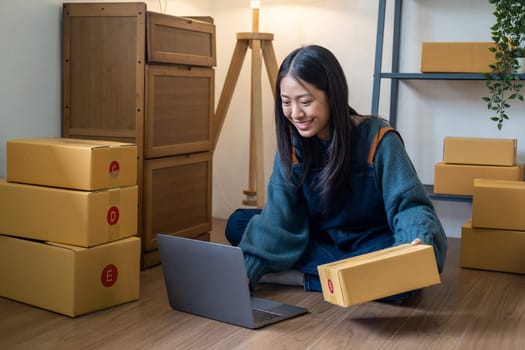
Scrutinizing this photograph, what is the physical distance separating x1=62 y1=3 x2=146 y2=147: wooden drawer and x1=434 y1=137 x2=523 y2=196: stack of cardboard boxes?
122 centimetres

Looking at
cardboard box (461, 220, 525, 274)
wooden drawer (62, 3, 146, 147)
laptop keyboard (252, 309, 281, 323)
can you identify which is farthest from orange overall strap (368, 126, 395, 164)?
wooden drawer (62, 3, 146, 147)

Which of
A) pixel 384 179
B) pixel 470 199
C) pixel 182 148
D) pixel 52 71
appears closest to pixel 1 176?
pixel 52 71

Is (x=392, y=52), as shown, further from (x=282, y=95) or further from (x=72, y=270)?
(x=72, y=270)

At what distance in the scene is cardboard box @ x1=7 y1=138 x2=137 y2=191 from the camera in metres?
2.05

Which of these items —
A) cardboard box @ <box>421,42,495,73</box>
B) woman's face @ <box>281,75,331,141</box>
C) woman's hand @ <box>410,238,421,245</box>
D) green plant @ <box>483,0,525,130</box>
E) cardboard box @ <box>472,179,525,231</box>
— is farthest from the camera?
cardboard box @ <box>421,42,495,73</box>

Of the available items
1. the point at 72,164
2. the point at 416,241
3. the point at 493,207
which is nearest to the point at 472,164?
the point at 493,207

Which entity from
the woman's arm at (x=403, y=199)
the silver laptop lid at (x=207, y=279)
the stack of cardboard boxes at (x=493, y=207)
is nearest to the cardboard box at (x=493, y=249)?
the stack of cardboard boxes at (x=493, y=207)

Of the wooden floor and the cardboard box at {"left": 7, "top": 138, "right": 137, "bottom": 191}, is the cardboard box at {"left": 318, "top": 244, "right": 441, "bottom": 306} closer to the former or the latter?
the wooden floor

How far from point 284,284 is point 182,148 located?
0.65m

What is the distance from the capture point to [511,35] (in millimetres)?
2869

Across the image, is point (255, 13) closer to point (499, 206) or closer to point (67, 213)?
point (499, 206)

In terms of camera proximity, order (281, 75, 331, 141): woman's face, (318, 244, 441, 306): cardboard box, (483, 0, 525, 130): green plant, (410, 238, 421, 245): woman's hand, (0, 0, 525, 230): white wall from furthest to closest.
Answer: (0, 0, 525, 230): white wall < (483, 0, 525, 130): green plant < (281, 75, 331, 141): woman's face < (410, 238, 421, 245): woman's hand < (318, 244, 441, 306): cardboard box

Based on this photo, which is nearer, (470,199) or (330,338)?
(330,338)

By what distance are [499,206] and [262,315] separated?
41.2 inches
